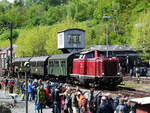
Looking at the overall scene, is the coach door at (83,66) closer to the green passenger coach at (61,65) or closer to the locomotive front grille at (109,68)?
the locomotive front grille at (109,68)

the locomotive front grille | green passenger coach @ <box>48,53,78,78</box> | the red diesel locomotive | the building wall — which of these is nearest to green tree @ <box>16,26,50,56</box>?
green passenger coach @ <box>48,53,78,78</box>

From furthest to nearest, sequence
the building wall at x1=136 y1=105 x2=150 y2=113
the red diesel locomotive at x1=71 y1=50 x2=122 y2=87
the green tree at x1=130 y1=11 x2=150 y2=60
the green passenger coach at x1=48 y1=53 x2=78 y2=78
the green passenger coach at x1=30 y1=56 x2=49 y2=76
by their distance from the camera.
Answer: the green tree at x1=130 y1=11 x2=150 y2=60
the green passenger coach at x1=30 y1=56 x2=49 y2=76
the green passenger coach at x1=48 y1=53 x2=78 y2=78
the red diesel locomotive at x1=71 y1=50 x2=122 y2=87
the building wall at x1=136 y1=105 x2=150 y2=113

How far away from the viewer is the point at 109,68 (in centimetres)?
2958

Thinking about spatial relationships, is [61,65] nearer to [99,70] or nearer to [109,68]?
[99,70]

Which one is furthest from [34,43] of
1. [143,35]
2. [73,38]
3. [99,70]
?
[99,70]

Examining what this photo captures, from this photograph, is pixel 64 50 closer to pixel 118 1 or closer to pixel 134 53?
pixel 134 53

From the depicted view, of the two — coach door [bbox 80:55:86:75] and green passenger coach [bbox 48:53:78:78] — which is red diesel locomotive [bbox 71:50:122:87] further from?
green passenger coach [bbox 48:53:78:78]

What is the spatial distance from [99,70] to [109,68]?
0.92m

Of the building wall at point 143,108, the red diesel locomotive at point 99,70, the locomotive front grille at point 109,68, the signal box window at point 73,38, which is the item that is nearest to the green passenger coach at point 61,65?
the red diesel locomotive at point 99,70

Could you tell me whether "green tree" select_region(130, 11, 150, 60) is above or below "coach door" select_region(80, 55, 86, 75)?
above

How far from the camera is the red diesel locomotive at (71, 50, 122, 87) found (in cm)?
2930

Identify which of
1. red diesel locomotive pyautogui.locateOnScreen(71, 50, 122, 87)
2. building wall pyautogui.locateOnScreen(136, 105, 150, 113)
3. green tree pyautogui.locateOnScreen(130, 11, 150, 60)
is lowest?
building wall pyautogui.locateOnScreen(136, 105, 150, 113)

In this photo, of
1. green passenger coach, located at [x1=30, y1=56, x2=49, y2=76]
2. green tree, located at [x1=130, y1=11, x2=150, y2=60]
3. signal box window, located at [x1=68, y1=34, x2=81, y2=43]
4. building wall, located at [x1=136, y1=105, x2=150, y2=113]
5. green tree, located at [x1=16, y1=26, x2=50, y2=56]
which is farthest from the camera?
green tree, located at [x1=16, y1=26, x2=50, y2=56]

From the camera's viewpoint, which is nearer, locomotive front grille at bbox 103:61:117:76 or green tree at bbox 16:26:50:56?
locomotive front grille at bbox 103:61:117:76
